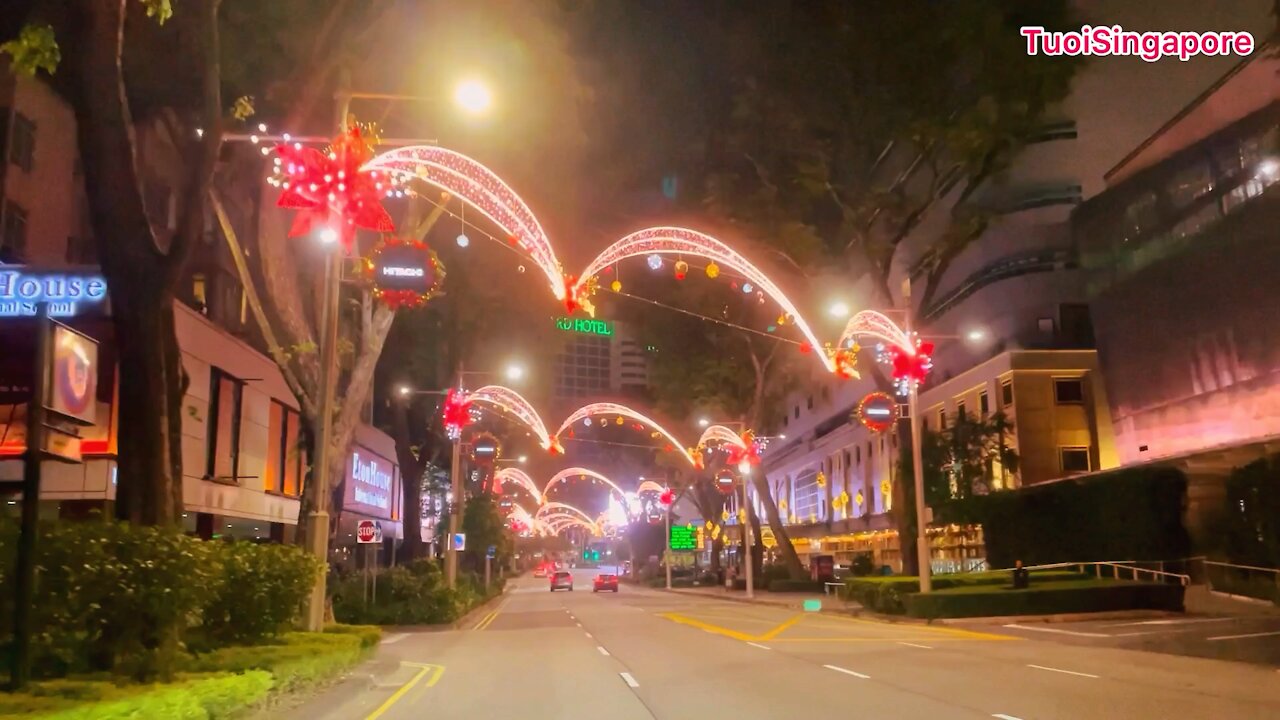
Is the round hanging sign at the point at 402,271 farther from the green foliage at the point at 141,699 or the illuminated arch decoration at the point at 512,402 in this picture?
the illuminated arch decoration at the point at 512,402

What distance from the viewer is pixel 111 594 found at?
10.4 m

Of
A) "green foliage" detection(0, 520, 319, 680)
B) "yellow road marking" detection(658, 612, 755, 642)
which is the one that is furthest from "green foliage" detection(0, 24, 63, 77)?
"yellow road marking" detection(658, 612, 755, 642)

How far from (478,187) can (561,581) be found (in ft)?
190

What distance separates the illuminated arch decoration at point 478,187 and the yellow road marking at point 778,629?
10224 mm

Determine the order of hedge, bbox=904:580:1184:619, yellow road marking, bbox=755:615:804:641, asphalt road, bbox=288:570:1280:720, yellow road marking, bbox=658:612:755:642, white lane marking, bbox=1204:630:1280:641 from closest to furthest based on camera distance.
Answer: asphalt road, bbox=288:570:1280:720, white lane marking, bbox=1204:630:1280:641, yellow road marking, bbox=755:615:804:641, yellow road marking, bbox=658:612:755:642, hedge, bbox=904:580:1184:619

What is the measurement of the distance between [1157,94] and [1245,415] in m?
14.6

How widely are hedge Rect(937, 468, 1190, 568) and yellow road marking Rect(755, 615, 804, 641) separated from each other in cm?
1085

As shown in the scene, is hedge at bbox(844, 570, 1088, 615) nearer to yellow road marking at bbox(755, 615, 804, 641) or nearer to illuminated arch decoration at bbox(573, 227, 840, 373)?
yellow road marking at bbox(755, 615, 804, 641)

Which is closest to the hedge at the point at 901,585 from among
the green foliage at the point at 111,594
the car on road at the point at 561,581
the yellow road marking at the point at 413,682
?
the yellow road marking at the point at 413,682

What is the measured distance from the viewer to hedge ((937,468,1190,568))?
33.7 meters

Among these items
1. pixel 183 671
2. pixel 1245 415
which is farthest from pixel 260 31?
pixel 1245 415

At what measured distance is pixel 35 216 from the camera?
2734 cm

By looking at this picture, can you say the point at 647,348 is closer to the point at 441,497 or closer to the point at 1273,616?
the point at 441,497

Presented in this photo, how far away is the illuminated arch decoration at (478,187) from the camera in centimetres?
1722
